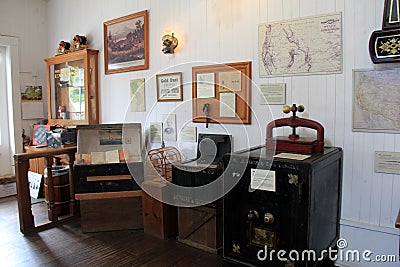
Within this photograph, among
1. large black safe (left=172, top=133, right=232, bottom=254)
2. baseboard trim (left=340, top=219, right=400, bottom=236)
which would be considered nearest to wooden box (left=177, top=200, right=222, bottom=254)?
large black safe (left=172, top=133, right=232, bottom=254)

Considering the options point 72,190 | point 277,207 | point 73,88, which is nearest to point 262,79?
point 277,207

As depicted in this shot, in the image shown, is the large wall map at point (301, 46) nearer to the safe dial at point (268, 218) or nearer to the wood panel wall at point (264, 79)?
the wood panel wall at point (264, 79)

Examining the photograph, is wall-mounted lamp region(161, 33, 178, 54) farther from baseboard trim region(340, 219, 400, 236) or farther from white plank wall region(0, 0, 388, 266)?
baseboard trim region(340, 219, 400, 236)

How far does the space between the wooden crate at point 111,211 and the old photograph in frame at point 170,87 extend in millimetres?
946

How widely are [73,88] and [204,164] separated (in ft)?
7.58

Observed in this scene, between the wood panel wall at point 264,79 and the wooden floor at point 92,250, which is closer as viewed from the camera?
the wood panel wall at point 264,79

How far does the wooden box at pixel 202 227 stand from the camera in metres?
2.52

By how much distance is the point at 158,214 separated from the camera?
287 cm

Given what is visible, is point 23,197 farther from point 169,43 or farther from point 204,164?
point 169,43

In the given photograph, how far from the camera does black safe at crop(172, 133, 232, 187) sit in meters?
2.54

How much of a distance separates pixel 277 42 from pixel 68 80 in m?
2.81

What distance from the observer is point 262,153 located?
1.97 metres

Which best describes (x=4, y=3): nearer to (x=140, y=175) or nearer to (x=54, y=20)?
(x=54, y=20)

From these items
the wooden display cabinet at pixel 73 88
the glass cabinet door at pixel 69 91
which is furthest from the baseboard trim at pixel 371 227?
the glass cabinet door at pixel 69 91
